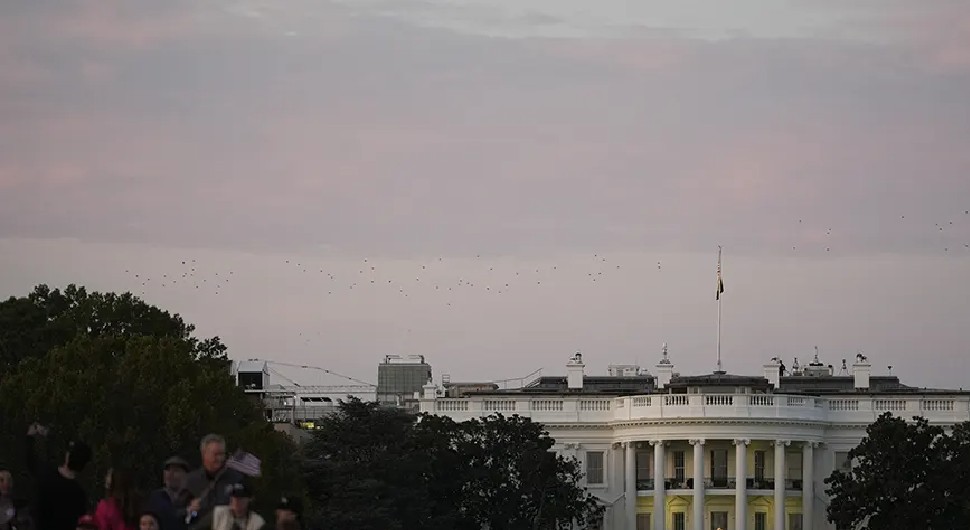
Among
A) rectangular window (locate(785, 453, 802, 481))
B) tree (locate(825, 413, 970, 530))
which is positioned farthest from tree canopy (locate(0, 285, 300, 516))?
rectangular window (locate(785, 453, 802, 481))

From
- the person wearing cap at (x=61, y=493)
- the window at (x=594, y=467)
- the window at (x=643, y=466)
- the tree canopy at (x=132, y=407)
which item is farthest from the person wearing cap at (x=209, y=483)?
the window at (x=594, y=467)

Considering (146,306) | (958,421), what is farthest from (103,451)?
(958,421)

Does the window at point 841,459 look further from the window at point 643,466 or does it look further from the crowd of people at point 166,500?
the crowd of people at point 166,500

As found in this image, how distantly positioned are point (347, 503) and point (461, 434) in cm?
1664

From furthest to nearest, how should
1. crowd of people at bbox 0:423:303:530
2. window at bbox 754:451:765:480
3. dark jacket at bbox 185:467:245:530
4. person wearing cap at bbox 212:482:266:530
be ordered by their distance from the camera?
window at bbox 754:451:765:480 < dark jacket at bbox 185:467:245:530 < crowd of people at bbox 0:423:303:530 < person wearing cap at bbox 212:482:266:530

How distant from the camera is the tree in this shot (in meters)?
136

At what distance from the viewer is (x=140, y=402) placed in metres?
101

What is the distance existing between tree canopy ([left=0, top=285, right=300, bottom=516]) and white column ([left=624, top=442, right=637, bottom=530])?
148 feet

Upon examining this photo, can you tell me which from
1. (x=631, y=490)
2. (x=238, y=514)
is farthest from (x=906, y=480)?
(x=238, y=514)

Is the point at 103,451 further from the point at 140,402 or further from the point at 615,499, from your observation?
the point at 615,499

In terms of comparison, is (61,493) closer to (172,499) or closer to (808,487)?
(172,499)

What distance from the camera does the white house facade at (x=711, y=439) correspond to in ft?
502

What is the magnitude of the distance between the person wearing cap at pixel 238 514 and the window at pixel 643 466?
118627 mm

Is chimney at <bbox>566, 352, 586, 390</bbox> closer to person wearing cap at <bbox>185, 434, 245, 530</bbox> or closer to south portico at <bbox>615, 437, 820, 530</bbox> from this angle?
south portico at <bbox>615, 437, 820, 530</bbox>
